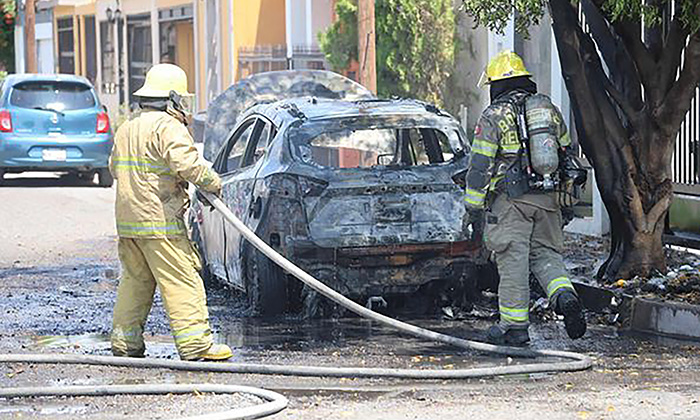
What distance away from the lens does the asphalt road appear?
6.92m

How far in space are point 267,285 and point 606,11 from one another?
3.27 m

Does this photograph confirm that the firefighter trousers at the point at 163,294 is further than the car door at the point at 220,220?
No

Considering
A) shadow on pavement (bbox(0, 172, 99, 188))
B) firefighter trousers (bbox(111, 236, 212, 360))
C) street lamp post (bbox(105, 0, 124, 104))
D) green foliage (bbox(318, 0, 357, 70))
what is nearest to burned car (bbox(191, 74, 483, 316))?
firefighter trousers (bbox(111, 236, 212, 360))

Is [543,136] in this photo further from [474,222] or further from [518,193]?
[474,222]

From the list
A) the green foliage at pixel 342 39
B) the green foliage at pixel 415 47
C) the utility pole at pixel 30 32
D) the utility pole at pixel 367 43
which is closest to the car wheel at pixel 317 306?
the utility pole at pixel 367 43

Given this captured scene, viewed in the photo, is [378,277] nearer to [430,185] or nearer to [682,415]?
[430,185]

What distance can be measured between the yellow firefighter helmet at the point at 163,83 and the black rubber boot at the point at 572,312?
8.58 ft

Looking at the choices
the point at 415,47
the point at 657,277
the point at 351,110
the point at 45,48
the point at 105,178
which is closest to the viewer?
the point at 351,110

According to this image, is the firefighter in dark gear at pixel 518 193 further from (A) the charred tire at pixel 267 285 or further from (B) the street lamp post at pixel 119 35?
(B) the street lamp post at pixel 119 35

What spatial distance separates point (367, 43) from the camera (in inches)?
713

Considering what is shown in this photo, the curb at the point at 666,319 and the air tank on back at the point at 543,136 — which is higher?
the air tank on back at the point at 543,136

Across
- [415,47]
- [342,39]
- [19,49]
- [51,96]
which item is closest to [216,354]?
[51,96]

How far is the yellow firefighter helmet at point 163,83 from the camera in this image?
856 centimetres

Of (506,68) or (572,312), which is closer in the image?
(572,312)
